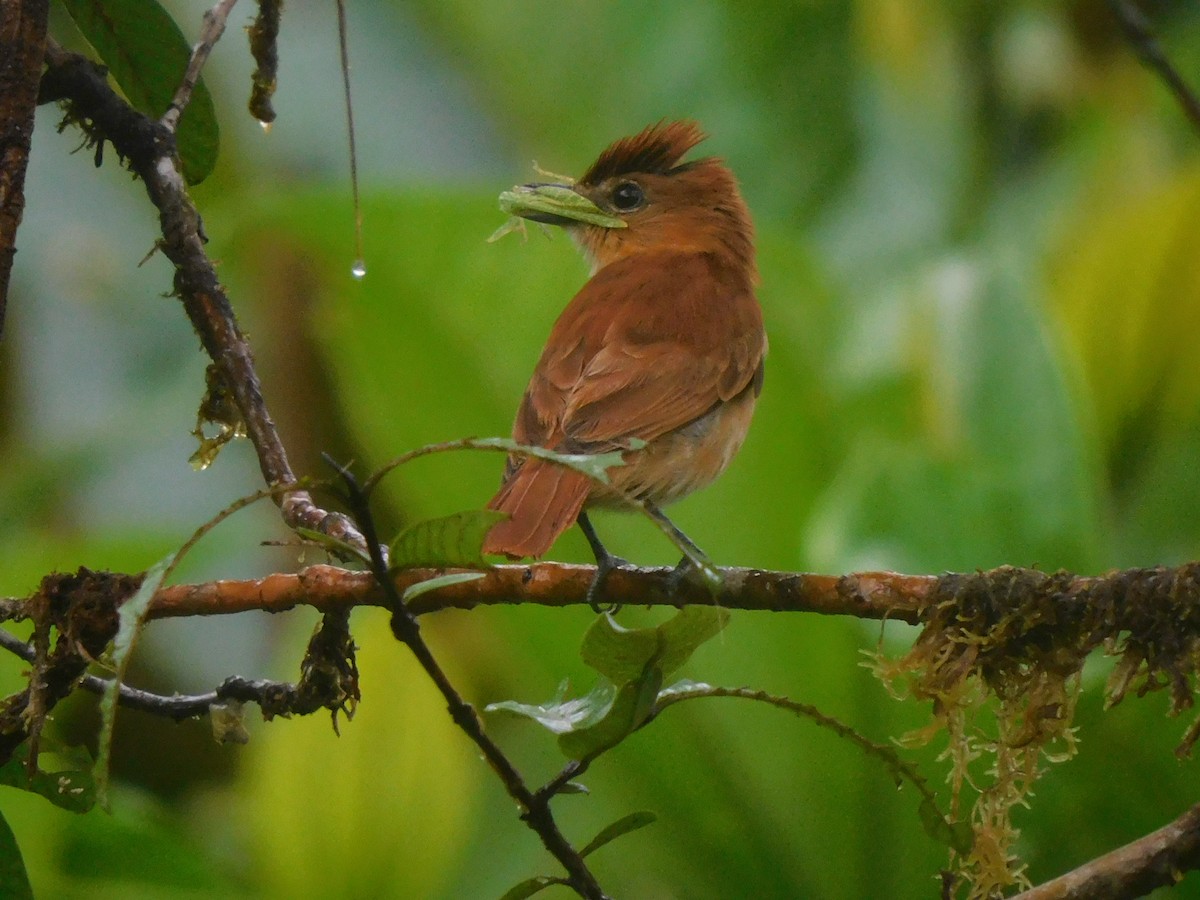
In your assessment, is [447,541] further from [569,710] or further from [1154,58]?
[1154,58]

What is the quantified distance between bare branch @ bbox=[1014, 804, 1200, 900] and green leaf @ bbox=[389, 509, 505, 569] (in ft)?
1.76

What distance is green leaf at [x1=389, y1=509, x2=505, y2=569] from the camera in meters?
1.25

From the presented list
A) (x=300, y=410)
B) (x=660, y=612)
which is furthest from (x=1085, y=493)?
(x=300, y=410)

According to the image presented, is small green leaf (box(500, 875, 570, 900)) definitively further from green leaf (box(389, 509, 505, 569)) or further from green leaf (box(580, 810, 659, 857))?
green leaf (box(389, 509, 505, 569))

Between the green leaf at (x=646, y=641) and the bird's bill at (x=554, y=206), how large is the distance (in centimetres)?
149

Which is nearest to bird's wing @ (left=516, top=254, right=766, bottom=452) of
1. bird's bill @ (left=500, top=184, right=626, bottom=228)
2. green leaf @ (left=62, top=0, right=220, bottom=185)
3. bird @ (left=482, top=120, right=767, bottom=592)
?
bird @ (left=482, top=120, right=767, bottom=592)

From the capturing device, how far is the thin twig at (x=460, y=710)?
1.18 meters

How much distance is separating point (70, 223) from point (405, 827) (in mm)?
2404

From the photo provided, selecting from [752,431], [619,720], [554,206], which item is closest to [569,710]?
[619,720]

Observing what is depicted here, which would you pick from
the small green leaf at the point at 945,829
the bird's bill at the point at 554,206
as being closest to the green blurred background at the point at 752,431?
the bird's bill at the point at 554,206

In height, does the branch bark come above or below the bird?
above

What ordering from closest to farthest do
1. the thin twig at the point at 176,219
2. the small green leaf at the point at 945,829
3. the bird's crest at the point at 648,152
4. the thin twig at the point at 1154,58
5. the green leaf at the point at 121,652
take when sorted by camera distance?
the green leaf at the point at 121,652 → the small green leaf at the point at 945,829 → the thin twig at the point at 176,219 → the thin twig at the point at 1154,58 → the bird's crest at the point at 648,152

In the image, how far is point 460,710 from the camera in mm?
1302

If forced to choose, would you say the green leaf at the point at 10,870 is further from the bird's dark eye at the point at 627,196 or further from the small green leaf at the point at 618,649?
the bird's dark eye at the point at 627,196
